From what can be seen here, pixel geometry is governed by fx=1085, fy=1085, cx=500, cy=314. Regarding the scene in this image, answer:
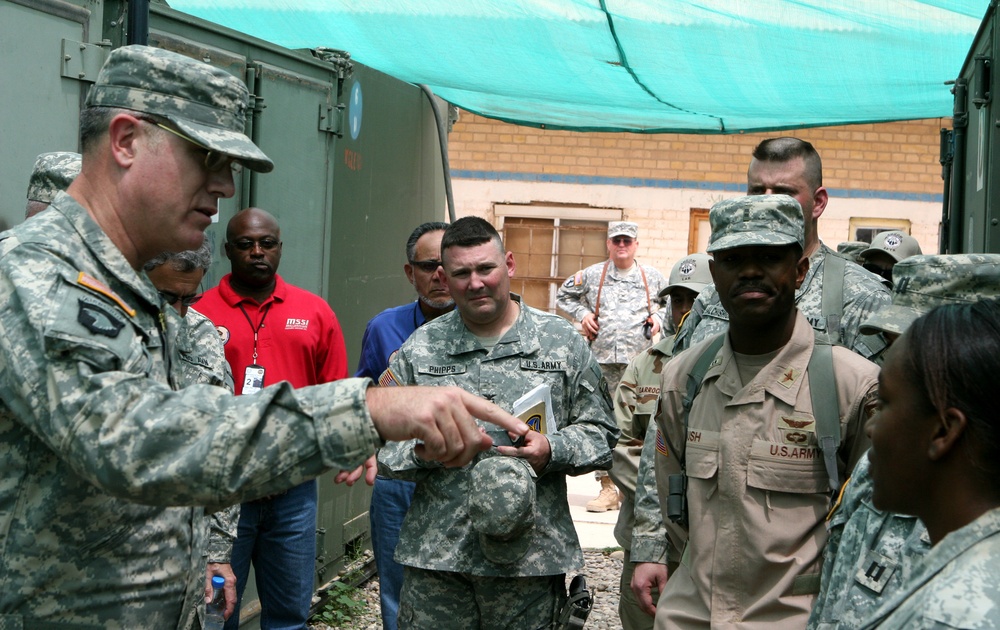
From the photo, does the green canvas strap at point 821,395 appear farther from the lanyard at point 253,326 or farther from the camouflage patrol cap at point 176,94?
the lanyard at point 253,326

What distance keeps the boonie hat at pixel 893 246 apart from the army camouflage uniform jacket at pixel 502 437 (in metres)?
5.31

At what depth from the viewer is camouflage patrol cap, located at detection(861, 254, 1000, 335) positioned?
2744 millimetres

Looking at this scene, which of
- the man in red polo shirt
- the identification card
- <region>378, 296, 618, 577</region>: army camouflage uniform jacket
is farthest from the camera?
the man in red polo shirt

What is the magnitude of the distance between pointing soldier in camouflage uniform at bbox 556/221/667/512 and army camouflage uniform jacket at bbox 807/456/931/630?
23.4 ft

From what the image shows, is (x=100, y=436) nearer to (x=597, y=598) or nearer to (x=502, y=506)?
(x=502, y=506)

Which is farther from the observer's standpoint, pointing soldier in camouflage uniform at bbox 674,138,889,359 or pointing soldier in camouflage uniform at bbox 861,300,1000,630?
pointing soldier in camouflage uniform at bbox 674,138,889,359

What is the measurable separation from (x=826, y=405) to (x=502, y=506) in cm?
108

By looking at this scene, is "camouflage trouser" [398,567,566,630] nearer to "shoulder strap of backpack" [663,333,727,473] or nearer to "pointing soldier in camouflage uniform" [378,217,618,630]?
"pointing soldier in camouflage uniform" [378,217,618,630]

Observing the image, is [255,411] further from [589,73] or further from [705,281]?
[589,73]

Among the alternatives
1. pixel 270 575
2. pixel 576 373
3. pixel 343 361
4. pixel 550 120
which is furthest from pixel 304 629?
pixel 550 120

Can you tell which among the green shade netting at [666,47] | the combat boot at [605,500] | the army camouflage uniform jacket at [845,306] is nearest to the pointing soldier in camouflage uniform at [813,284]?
the army camouflage uniform jacket at [845,306]

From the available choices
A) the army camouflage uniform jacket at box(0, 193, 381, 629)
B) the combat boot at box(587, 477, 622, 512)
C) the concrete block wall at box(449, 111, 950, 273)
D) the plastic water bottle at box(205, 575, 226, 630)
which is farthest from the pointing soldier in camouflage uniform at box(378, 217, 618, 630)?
the concrete block wall at box(449, 111, 950, 273)

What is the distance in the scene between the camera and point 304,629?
4.98 metres

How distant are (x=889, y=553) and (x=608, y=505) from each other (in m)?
6.67
